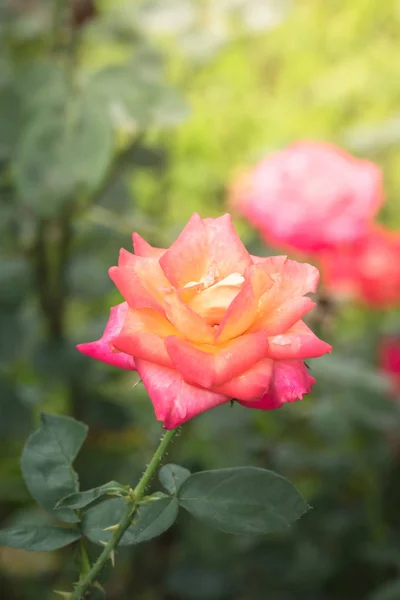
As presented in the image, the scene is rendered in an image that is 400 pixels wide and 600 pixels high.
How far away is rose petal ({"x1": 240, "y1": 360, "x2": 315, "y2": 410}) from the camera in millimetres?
391

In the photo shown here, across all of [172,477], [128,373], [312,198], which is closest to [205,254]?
[172,477]

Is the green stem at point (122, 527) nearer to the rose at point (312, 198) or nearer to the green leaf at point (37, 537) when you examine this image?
the green leaf at point (37, 537)

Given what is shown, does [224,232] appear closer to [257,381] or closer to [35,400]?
[257,381]

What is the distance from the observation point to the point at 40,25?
109 cm

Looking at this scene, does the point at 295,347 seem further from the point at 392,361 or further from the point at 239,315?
the point at 392,361

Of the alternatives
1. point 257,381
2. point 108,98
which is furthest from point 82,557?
point 108,98

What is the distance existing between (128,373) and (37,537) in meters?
0.99

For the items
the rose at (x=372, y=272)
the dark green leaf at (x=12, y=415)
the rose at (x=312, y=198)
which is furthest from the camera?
the rose at (x=372, y=272)

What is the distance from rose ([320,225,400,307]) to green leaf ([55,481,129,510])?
1.03 metres

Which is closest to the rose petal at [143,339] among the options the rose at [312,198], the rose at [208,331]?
the rose at [208,331]

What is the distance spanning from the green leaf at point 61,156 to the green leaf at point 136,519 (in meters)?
0.48

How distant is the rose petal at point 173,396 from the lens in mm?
375

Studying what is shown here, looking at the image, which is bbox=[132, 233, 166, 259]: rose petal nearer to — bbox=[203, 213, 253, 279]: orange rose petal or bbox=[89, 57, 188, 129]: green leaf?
bbox=[203, 213, 253, 279]: orange rose petal

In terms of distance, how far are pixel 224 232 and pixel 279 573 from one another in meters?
0.76
